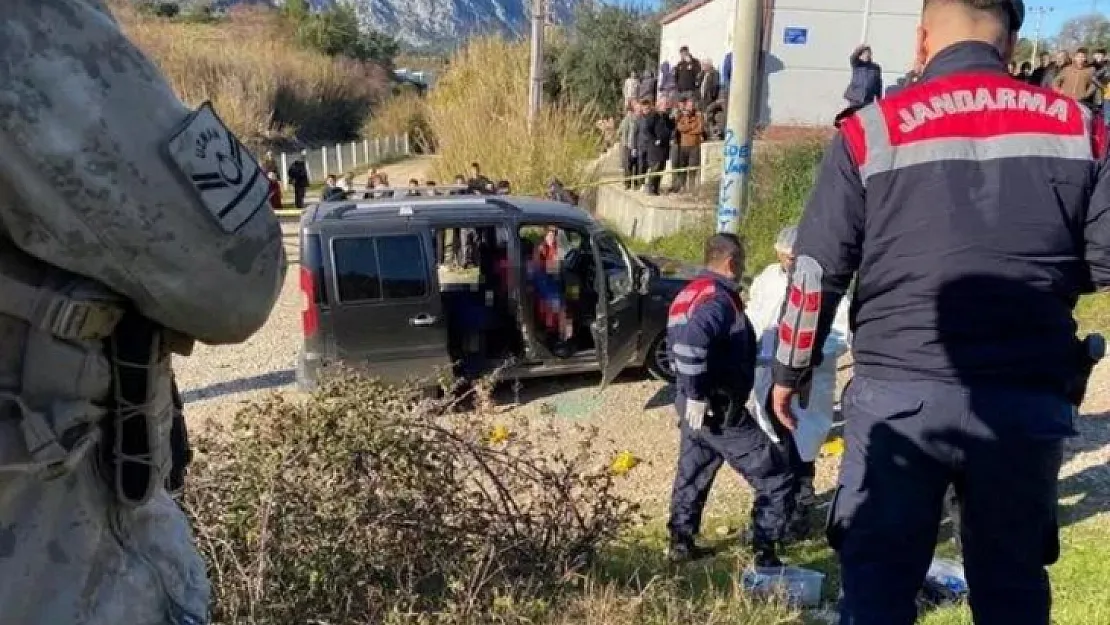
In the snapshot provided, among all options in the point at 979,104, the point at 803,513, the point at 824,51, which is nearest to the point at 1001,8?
the point at 979,104

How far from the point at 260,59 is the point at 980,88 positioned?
139 ft

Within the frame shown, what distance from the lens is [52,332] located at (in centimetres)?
139

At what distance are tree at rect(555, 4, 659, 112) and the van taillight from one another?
74.8 ft

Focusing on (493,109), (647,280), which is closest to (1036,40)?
(493,109)

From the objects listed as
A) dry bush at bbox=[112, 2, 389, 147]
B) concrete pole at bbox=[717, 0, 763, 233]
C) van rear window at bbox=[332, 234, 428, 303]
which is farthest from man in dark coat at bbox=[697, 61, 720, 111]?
dry bush at bbox=[112, 2, 389, 147]

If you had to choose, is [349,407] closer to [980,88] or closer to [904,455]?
[904,455]

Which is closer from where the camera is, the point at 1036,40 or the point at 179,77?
the point at 1036,40

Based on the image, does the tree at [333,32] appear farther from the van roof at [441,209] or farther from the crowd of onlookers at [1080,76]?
the van roof at [441,209]

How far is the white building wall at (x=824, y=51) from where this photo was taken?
657 inches

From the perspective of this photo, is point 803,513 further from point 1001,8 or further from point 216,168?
point 216,168

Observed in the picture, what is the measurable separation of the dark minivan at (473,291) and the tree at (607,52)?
21904 millimetres

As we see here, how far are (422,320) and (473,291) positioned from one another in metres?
0.77

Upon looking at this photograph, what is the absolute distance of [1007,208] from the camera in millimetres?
2457

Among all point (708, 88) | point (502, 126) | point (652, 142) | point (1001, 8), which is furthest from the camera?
point (502, 126)
